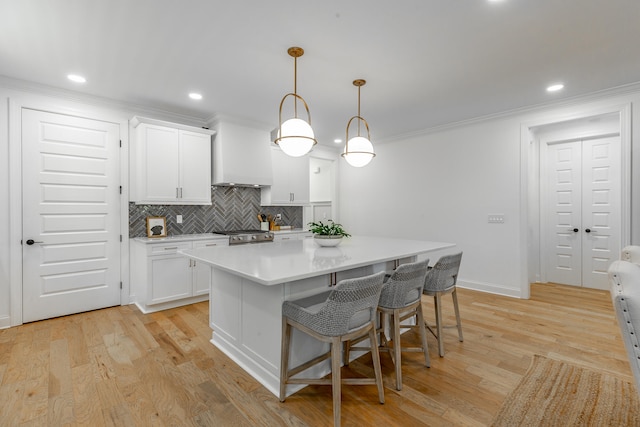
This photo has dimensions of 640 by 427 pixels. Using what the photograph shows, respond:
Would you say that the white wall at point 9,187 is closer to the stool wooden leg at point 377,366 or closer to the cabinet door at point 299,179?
the cabinet door at point 299,179

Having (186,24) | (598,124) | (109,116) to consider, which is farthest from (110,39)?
(598,124)

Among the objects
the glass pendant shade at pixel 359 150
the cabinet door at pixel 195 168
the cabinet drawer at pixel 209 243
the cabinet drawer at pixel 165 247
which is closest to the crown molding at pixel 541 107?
the glass pendant shade at pixel 359 150

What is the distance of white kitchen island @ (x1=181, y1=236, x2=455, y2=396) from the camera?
1.96m

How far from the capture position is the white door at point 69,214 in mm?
3250

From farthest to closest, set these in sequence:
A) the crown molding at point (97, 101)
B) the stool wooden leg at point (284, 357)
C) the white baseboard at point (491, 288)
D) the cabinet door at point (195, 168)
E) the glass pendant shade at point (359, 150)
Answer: the white baseboard at point (491, 288), the cabinet door at point (195, 168), the crown molding at point (97, 101), the glass pendant shade at point (359, 150), the stool wooden leg at point (284, 357)

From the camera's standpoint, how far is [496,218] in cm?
434

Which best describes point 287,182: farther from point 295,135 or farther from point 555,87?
point 555,87

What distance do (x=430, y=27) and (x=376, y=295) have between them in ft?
6.55

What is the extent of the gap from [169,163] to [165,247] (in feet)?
3.61

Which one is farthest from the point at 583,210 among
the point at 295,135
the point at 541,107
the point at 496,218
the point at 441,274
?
the point at 295,135

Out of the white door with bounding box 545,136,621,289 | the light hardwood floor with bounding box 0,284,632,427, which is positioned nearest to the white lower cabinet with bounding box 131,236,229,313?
the light hardwood floor with bounding box 0,284,632,427

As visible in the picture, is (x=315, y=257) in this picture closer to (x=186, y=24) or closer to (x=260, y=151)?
(x=186, y=24)

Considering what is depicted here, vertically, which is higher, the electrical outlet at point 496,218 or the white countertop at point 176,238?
the electrical outlet at point 496,218

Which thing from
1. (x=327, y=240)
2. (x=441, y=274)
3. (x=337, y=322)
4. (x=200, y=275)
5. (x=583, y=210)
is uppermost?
(x=583, y=210)
